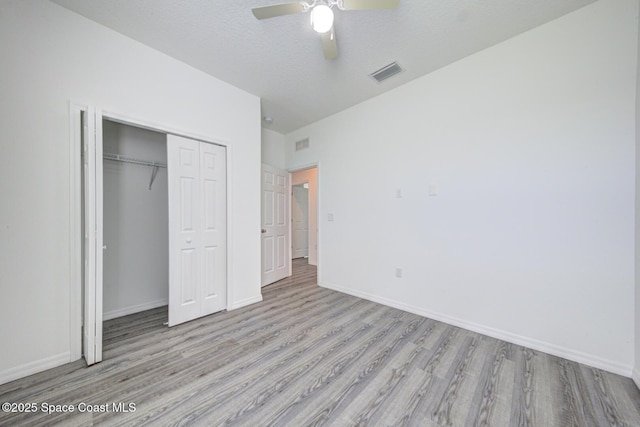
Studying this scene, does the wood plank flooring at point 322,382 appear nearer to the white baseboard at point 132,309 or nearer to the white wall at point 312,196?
the white baseboard at point 132,309

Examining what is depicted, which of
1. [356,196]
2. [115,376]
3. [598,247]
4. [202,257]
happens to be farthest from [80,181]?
[598,247]

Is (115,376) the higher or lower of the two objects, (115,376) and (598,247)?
the lower

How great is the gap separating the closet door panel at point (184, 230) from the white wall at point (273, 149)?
63.9 inches

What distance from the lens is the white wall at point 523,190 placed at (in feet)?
5.75

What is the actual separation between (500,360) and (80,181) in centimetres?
380

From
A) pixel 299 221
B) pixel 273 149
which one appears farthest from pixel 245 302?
pixel 299 221

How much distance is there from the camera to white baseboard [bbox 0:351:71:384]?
165 cm

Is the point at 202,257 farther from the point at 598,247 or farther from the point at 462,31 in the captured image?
the point at 598,247

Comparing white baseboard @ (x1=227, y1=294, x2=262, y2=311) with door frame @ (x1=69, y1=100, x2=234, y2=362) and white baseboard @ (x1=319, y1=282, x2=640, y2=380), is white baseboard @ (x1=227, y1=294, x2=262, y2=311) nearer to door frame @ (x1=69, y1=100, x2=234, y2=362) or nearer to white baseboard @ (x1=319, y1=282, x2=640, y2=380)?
door frame @ (x1=69, y1=100, x2=234, y2=362)

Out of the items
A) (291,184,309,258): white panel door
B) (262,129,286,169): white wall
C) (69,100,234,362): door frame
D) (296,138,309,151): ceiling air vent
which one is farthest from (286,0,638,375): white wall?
(291,184,309,258): white panel door

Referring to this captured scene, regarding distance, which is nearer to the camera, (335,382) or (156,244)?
(335,382)

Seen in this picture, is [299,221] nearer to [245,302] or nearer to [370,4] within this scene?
[245,302]

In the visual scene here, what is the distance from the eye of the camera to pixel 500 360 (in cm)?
189

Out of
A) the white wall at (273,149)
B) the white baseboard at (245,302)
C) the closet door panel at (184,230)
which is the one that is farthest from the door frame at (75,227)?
the white wall at (273,149)
